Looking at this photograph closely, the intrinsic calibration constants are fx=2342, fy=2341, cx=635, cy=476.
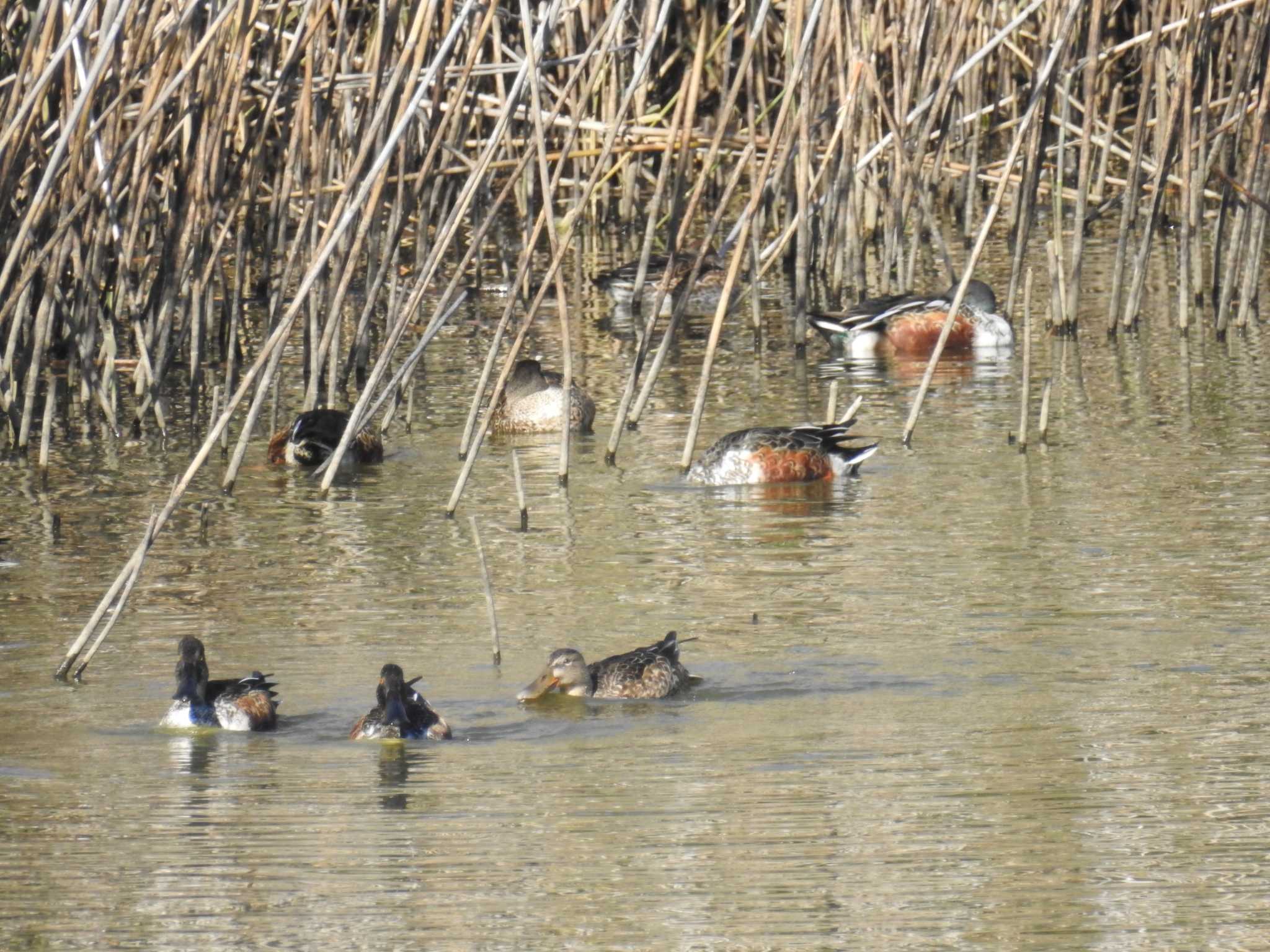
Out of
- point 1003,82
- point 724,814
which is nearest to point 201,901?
point 724,814

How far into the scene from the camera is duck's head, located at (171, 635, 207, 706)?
6492 mm

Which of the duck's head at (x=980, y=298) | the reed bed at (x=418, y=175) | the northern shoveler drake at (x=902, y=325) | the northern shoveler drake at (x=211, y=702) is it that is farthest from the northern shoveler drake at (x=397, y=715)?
the duck's head at (x=980, y=298)

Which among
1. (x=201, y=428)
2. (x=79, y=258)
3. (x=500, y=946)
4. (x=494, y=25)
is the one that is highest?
(x=494, y=25)

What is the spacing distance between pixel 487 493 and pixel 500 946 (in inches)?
222

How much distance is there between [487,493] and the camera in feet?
33.4

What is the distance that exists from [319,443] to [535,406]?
1.67m

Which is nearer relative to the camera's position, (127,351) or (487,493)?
(487,493)

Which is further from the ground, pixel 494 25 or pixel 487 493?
pixel 494 25

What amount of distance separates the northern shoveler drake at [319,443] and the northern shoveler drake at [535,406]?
3.77 feet

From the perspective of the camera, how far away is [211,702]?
655 centimetres

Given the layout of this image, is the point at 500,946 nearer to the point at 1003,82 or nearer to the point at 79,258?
the point at 79,258

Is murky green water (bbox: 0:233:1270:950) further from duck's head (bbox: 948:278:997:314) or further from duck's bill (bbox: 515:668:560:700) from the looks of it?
duck's head (bbox: 948:278:997:314)

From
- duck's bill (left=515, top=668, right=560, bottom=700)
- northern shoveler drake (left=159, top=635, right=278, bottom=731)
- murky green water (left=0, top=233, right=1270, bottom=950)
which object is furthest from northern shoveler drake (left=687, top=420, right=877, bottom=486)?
northern shoveler drake (left=159, top=635, right=278, bottom=731)

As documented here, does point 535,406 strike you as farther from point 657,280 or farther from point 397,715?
point 397,715
